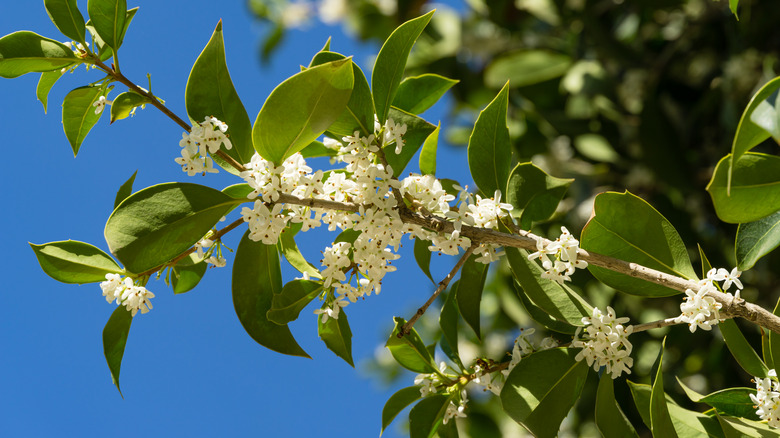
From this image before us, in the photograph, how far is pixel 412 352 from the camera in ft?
4.07

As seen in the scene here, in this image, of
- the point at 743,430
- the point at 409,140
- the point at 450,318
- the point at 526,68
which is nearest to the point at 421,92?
the point at 409,140

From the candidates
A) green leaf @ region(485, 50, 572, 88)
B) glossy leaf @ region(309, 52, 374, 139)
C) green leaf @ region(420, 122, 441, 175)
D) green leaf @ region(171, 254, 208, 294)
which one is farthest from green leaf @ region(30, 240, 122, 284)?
green leaf @ region(485, 50, 572, 88)

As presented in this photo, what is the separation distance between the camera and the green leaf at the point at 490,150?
1.12 meters

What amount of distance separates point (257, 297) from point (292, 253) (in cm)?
14

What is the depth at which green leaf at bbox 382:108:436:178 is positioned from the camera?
112 cm

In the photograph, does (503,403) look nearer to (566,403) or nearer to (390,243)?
(566,403)

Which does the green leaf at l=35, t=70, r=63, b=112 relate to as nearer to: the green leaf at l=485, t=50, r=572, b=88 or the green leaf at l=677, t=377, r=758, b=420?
the green leaf at l=677, t=377, r=758, b=420

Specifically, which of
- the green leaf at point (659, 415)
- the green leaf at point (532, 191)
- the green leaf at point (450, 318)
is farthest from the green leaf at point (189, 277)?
the green leaf at point (659, 415)

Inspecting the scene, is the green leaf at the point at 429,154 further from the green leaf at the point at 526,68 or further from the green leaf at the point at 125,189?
the green leaf at the point at 526,68

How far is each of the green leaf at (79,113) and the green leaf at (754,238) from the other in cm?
114

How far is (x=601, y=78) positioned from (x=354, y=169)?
222cm

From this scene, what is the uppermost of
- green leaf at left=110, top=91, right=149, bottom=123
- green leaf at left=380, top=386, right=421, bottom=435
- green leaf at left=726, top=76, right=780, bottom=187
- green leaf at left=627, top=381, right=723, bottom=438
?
green leaf at left=110, top=91, right=149, bottom=123

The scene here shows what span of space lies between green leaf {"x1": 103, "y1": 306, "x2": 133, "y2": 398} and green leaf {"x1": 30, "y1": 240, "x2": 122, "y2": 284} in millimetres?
73

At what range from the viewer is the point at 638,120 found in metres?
2.78
